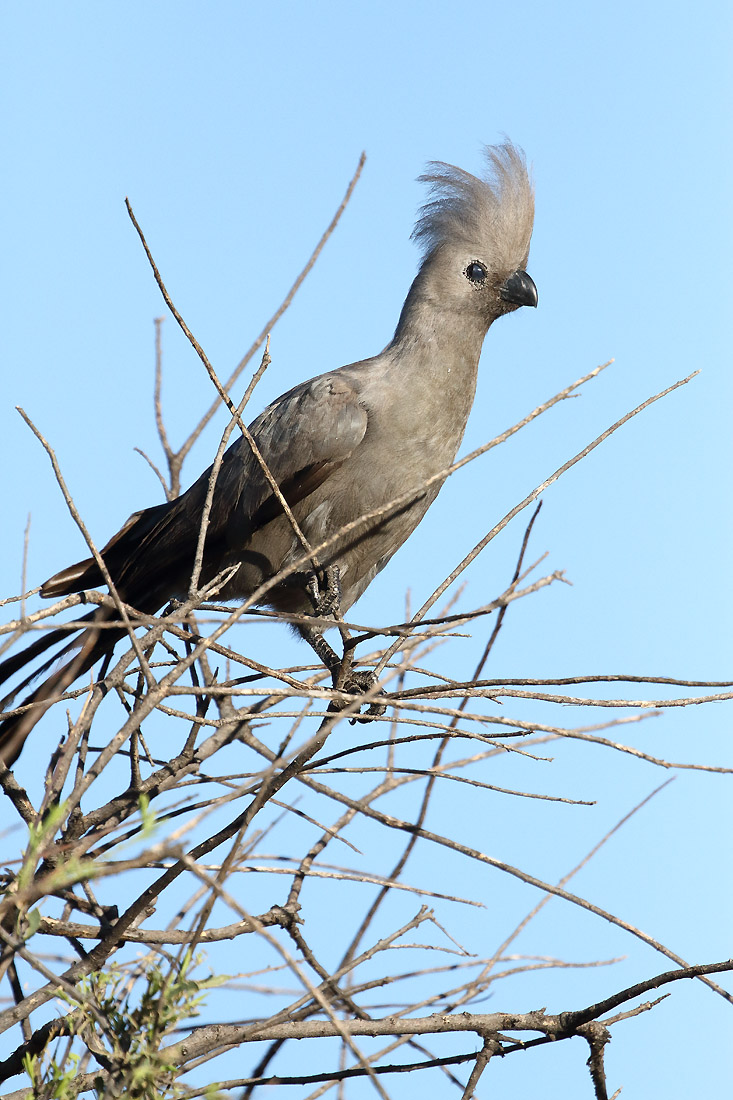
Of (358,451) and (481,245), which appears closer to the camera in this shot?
(358,451)

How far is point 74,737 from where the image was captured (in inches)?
88.1

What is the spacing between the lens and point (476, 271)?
4598mm

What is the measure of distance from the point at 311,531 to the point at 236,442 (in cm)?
70

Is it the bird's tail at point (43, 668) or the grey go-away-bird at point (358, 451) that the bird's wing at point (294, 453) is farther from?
the bird's tail at point (43, 668)

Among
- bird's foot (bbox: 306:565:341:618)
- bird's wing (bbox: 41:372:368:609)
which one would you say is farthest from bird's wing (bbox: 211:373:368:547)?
bird's foot (bbox: 306:565:341:618)

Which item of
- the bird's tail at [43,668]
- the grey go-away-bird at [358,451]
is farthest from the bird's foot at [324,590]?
the bird's tail at [43,668]

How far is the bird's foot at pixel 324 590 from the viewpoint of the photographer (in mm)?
3998

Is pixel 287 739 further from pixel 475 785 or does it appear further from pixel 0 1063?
pixel 0 1063

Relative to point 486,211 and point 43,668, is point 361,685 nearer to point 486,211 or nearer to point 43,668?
point 43,668

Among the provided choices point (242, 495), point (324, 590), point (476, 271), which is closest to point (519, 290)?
point (476, 271)

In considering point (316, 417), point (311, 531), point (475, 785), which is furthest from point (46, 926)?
point (316, 417)

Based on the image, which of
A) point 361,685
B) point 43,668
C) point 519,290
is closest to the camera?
point 43,668

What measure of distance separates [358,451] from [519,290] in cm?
109

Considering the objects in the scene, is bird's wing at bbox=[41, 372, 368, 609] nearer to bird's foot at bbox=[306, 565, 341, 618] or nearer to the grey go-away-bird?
the grey go-away-bird
